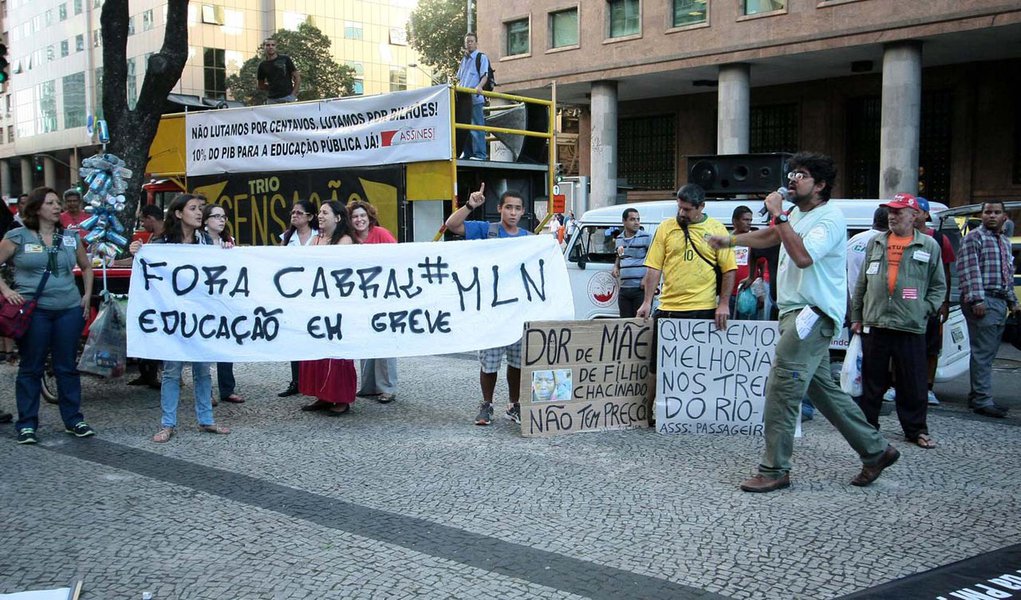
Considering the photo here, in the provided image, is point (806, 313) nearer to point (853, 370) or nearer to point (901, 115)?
point (853, 370)

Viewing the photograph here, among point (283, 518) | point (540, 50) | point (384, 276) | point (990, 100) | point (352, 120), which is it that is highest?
point (540, 50)

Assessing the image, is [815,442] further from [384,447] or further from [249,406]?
[249,406]

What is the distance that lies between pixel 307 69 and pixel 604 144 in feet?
72.0

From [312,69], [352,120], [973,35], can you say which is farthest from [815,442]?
[312,69]

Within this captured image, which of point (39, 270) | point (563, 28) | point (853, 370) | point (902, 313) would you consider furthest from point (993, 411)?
point (563, 28)

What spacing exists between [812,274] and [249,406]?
5113 millimetres

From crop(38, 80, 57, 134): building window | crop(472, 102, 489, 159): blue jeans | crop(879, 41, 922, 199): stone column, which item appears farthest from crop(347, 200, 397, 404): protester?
crop(38, 80, 57, 134): building window

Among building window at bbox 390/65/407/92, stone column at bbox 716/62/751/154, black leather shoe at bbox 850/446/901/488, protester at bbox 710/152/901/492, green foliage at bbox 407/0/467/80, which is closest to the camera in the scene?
protester at bbox 710/152/901/492

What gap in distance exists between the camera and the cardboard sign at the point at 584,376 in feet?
22.9

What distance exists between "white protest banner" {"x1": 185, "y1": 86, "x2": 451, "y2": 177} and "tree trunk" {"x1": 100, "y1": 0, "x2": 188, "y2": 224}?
0.64m

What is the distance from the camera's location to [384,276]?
24.7ft

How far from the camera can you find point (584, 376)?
7.14 m

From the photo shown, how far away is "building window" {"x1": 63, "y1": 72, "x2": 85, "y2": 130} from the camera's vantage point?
2522 inches

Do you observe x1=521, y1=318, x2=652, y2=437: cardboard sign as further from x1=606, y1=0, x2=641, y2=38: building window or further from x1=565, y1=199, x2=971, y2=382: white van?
x1=606, y1=0, x2=641, y2=38: building window
